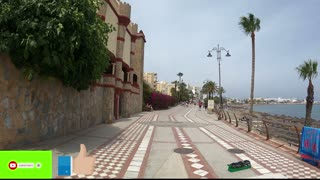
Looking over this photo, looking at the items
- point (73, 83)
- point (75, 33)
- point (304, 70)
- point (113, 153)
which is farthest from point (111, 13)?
point (304, 70)

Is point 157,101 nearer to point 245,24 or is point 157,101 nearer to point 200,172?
point 245,24

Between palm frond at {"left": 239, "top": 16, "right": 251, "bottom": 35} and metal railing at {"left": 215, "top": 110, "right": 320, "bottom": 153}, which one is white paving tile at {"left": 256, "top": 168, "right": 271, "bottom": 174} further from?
palm frond at {"left": 239, "top": 16, "right": 251, "bottom": 35}

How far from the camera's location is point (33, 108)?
423 inches

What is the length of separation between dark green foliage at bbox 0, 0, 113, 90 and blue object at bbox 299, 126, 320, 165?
7888 millimetres

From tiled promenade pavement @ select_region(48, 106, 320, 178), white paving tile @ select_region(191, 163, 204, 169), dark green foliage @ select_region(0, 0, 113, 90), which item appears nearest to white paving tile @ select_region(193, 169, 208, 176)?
tiled promenade pavement @ select_region(48, 106, 320, 178)

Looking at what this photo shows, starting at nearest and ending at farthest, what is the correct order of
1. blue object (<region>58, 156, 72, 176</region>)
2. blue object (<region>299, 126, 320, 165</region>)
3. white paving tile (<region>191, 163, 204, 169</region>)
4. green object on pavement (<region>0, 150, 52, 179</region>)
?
green object on pavement (<region>0, 150, 52, 179</region>) → blue object (<region>58, 156, 72, 176</region>) → white paving tile (<region>191, 163, 204, 169</region>) → blue object (<region>299, 126, 320, 165</region>)

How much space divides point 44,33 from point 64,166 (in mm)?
4452

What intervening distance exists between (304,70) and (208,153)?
2400cm

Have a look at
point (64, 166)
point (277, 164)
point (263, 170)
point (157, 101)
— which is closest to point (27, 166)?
point (64, 166)

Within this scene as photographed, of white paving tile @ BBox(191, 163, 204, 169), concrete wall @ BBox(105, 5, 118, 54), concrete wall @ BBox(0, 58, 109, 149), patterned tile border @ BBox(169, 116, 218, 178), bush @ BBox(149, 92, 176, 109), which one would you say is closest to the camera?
patterned tile border @ BBox(169, 116, 218, 178)

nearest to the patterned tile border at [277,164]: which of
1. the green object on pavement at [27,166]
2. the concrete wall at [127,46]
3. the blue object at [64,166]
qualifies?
the blue object at [64,166]

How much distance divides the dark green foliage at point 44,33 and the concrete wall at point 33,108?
50cm

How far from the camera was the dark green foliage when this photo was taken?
9.12m

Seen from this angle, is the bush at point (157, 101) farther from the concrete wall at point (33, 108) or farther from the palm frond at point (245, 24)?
the concrete wall at point (33, 108)
